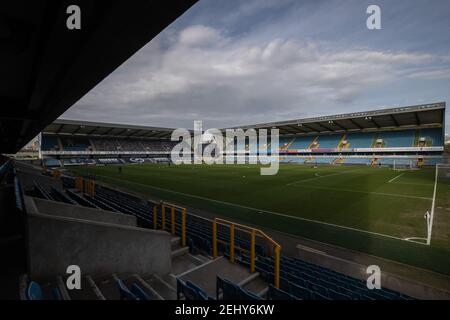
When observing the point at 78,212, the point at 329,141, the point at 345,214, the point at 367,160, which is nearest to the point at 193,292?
the point at 78,212

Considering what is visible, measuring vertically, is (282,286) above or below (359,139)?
below

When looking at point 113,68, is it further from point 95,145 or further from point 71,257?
point 95,145

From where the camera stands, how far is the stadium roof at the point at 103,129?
50.5 m

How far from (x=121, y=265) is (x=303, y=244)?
254 inches

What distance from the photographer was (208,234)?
727cm

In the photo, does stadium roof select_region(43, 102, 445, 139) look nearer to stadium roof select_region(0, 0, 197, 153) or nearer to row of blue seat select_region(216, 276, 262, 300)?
row of blue seat select_region(216, 276, 262, 300)

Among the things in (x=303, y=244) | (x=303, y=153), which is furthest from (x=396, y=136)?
(x=303, y=244)

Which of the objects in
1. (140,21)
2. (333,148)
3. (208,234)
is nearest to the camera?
(140,21)

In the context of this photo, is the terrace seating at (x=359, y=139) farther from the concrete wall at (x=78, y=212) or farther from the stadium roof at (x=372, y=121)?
the concrete wall at (x=78, y=212)

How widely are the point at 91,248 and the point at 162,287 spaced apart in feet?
5.24

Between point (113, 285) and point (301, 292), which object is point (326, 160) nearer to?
point (301, 292)

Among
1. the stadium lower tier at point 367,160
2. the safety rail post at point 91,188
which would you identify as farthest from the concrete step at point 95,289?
the stadium lower tier at point 367,160

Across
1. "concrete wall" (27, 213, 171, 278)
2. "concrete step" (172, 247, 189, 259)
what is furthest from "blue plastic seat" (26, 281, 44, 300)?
"concrete step" (172, 247, 189, 259)

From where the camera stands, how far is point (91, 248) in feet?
13.8
